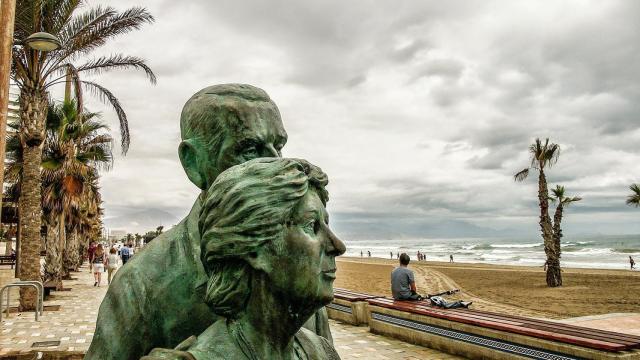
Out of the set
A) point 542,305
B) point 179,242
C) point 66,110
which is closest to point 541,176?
point 542,305

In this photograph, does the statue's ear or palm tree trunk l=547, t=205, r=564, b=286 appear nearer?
the statue's ear

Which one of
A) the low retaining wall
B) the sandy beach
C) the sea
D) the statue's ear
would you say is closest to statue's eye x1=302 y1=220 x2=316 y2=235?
the statue's ear

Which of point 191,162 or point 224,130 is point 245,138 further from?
point 191,162

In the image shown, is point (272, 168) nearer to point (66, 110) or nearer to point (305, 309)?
point (305, 309)

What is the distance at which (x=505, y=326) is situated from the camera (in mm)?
7078

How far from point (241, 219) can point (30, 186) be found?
13.4 m

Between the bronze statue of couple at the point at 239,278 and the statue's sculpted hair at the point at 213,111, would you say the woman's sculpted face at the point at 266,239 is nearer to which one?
the bronze statue of couple at the point at 239,278

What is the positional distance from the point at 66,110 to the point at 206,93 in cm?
1880

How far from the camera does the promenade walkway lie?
791cm

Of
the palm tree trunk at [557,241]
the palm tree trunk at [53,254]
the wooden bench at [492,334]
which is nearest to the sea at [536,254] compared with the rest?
the palm tree trunk at [557,241]

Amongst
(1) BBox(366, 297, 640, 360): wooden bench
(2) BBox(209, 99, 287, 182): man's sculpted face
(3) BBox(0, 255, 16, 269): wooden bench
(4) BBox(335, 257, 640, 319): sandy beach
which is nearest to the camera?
(2) BBox(209, 99, 287, 182): man's sculpted face

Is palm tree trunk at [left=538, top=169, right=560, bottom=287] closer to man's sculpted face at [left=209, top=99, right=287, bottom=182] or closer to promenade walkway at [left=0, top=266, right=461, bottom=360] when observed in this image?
promenade walkway at [left=0, top=266, right=461, bottom=360]

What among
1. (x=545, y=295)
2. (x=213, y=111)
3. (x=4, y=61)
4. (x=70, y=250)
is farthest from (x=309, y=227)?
(x=70, y=250)

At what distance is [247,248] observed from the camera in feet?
2.85
